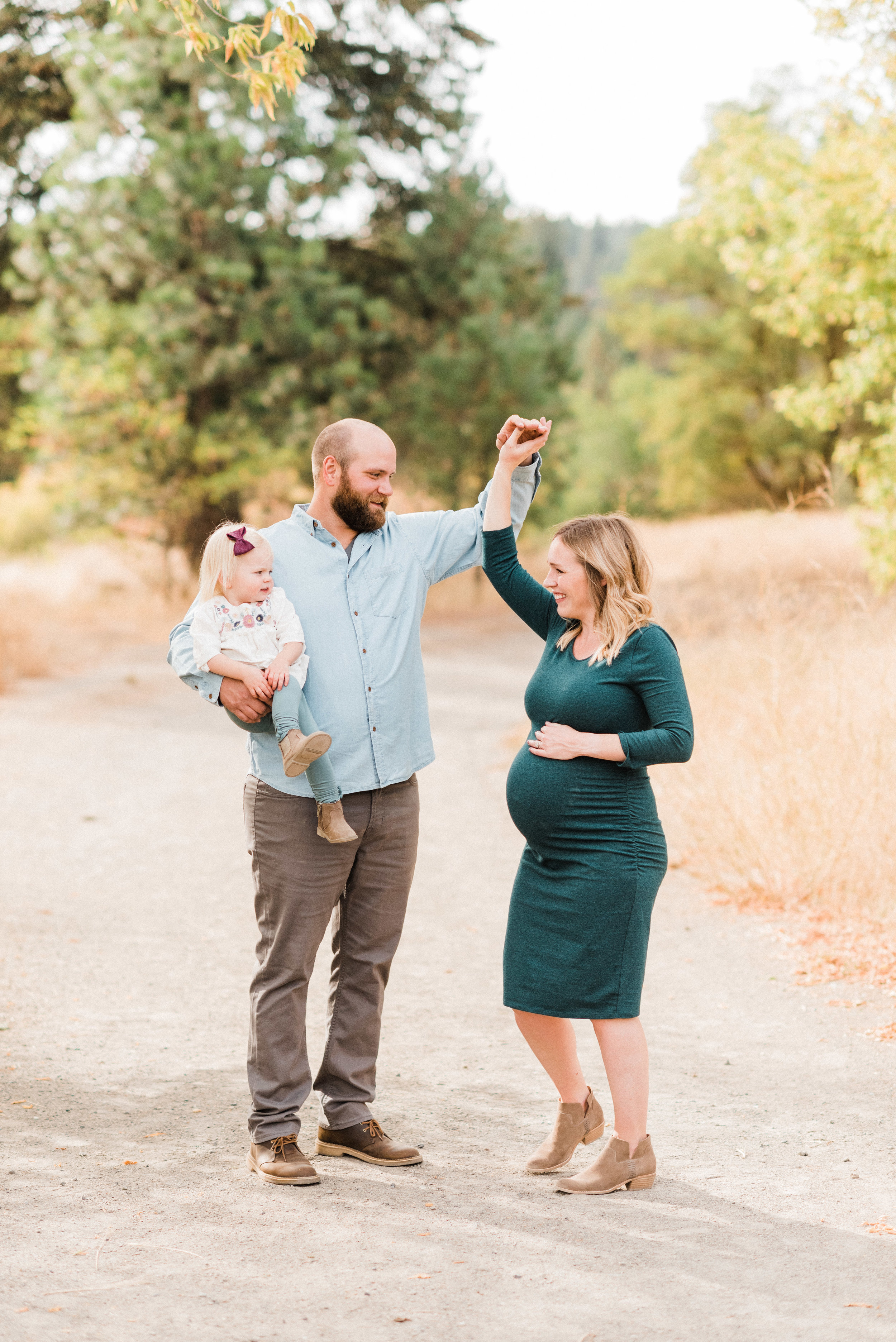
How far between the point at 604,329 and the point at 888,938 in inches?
3199

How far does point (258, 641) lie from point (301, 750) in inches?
14.1

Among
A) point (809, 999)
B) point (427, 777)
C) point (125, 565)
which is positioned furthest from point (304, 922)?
point (125, 565)

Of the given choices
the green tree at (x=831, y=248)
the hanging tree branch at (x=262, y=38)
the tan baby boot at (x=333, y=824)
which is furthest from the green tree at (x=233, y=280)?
the tan baby boot at (x=333, y=824)

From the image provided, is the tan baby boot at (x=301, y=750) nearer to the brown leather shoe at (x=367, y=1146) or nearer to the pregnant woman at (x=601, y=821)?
the pregnant woman at (x=601, y=821)

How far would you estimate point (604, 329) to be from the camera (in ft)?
275

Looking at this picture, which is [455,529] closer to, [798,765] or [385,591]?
[385,591]

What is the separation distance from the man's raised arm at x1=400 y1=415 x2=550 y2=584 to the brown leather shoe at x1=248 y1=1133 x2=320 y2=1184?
5.72 feet

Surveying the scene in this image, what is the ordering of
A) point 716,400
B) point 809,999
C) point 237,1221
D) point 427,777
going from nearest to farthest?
1. point 237,1221
2. point 809,999
3. point 427,777
4. point 716,400

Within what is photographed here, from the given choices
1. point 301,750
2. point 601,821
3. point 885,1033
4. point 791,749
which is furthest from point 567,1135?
point 791,749

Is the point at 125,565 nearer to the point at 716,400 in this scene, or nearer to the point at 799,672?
the point at 799,672

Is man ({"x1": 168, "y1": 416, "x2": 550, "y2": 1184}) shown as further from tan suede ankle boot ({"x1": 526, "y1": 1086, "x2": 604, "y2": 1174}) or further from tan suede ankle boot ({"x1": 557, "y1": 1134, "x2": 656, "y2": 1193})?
tan suede ankle boot ({"x1": 557, "y1": 1134, "x2": 656, "y2": 1193})

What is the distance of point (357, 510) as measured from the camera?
3922 millimetres

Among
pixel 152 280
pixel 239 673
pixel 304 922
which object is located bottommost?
pixel 304 922

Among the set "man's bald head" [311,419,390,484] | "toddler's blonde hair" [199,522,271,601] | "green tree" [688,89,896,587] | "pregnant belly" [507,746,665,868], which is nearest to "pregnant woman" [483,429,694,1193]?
"pregnant belly" [507,746,665,868]
